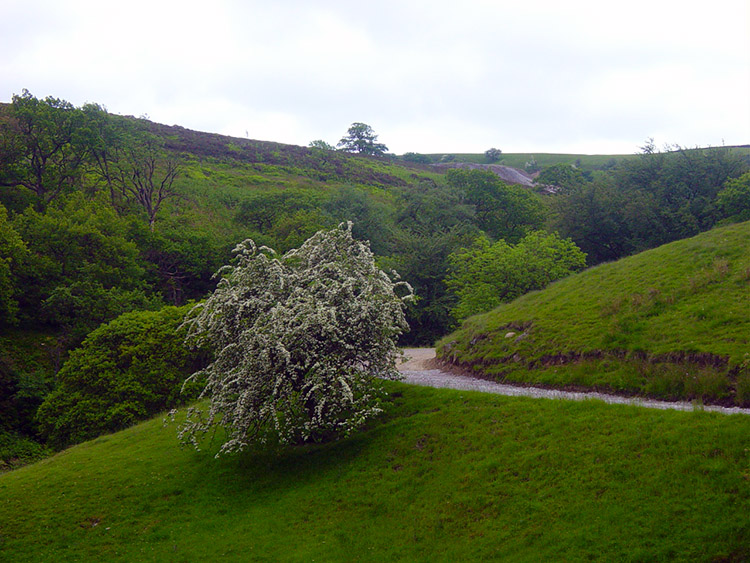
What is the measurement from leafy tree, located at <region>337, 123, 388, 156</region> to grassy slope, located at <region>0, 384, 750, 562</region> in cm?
14602

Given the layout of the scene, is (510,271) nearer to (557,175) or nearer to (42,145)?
(42,145)

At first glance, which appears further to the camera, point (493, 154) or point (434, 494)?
point (493, 154)

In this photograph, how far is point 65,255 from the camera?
136ft

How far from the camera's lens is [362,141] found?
16075 centimetres

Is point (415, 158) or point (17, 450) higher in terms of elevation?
point (415, 158)

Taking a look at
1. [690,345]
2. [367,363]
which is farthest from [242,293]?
[690,345]

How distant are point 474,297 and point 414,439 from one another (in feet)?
75.5

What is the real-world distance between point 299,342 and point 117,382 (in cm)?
1649

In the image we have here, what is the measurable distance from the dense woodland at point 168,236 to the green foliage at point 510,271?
0.12m

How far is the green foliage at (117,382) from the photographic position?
1053 inches

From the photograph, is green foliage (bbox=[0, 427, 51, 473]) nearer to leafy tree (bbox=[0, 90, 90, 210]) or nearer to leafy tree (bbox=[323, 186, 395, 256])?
leafy tree (bbox=[0, 90, 90, 210])

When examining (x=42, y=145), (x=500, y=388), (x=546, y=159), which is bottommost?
(x=500, y=388)

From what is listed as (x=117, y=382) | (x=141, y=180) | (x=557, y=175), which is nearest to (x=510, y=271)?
(x=117, y=382)

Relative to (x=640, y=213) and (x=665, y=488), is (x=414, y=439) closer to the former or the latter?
(x=665, y=488)
